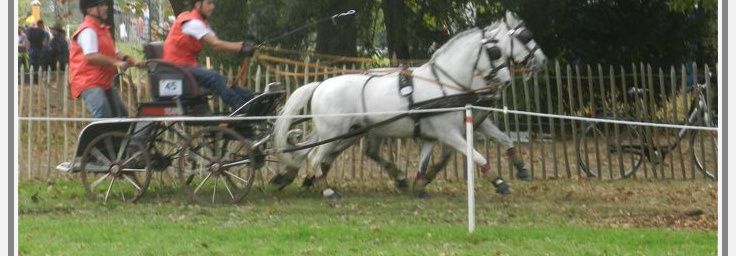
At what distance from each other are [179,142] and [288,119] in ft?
3.49

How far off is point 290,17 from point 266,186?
416 cm

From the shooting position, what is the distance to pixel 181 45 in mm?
14227

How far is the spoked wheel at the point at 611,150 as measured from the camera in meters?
17.1

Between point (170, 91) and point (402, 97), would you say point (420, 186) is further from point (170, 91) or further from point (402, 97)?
point (170, 91)

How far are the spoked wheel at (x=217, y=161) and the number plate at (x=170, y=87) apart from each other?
430 millimetres

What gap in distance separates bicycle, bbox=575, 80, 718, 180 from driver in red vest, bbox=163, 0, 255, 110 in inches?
181

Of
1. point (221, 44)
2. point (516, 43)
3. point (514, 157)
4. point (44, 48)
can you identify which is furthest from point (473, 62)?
point (44, 48)

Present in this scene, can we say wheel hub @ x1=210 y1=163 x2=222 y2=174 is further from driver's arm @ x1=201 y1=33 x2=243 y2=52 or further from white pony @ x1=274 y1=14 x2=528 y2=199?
driver's arm @ x1=201 y1=33 x2=243 y2=52

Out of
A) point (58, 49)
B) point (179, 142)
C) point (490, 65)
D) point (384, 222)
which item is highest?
point (58, 49)

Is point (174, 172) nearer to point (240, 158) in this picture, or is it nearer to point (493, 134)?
point (240, 158)

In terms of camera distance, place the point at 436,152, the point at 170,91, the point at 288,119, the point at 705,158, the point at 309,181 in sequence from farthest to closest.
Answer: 1. the point at 436,152
2. the point at 705,158
3. the point at 309,181
4. the point at 288,119
5. the point at 170,91

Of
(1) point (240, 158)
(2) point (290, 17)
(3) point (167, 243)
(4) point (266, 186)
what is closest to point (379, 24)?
(2) point (290, 17)

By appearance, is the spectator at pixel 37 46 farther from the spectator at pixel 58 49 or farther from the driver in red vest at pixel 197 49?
the driver in red vest at pixel 197 49

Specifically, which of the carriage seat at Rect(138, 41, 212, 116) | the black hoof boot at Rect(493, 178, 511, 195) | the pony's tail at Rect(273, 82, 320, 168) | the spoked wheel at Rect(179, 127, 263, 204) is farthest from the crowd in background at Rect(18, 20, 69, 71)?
the black hoof boot at Rect(493, 178, 511, 195)
